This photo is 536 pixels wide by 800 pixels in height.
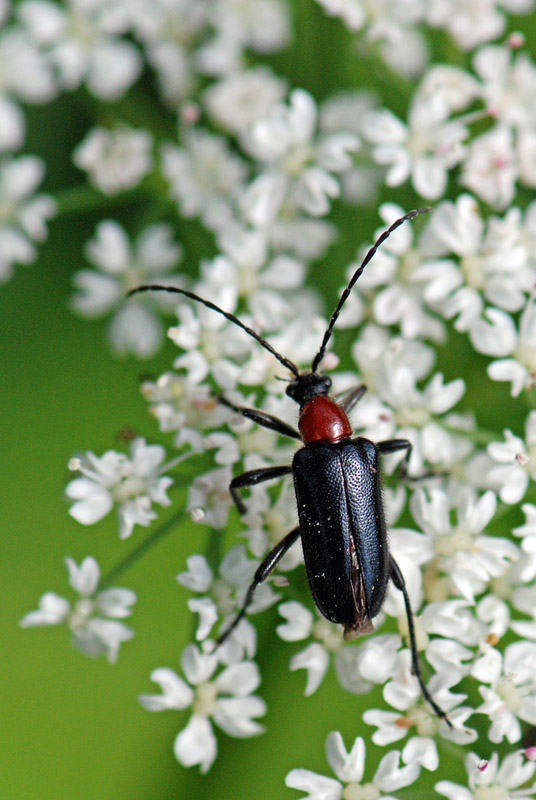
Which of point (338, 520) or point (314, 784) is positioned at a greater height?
point (338, 520)

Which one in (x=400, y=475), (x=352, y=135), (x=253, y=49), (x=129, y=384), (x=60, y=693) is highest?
(x=253, y=49)

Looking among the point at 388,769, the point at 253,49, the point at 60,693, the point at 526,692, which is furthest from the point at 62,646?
the point at 253,49

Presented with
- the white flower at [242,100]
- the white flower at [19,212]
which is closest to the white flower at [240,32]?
the white flower at [242,100]

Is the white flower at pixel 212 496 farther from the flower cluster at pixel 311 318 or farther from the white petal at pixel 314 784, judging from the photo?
the white petal at pixel 314 784

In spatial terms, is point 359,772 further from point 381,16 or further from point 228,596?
point 381,16

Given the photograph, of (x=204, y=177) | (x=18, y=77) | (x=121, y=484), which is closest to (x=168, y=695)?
(x=121, y=484)

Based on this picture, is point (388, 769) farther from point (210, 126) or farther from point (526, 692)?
point (210, 126)
